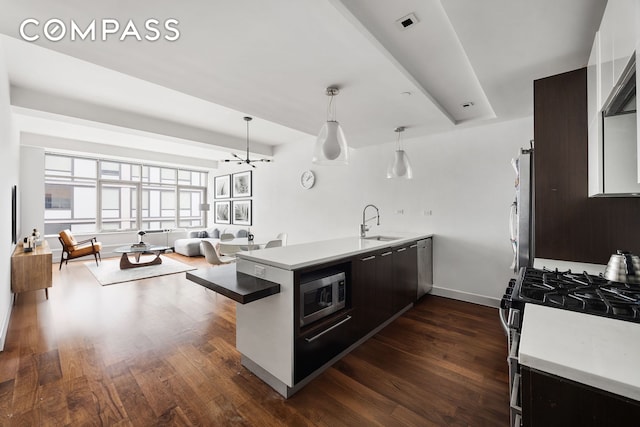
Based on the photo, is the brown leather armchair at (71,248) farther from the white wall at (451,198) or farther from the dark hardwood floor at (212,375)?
the white wall at (451,198)

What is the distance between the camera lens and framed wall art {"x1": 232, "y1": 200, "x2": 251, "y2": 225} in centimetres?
702

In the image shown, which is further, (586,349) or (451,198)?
(451,198)

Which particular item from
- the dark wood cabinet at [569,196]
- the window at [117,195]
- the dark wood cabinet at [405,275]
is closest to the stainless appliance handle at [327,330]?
the dark wood cabinet at [405,275]

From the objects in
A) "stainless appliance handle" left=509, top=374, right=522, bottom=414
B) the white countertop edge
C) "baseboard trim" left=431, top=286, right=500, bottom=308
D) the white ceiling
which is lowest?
"baseboard trim" left=431, top=286, right=500, bottom=308

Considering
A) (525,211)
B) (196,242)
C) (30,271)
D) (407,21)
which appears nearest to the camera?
(407,21)

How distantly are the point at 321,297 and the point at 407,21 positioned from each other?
200cm

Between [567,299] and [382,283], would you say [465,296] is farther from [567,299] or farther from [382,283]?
[567,299]

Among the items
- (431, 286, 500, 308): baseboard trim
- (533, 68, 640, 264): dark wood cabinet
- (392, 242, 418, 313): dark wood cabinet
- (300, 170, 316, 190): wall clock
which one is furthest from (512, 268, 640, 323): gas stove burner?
(300, 170, 316, 190): wall clock

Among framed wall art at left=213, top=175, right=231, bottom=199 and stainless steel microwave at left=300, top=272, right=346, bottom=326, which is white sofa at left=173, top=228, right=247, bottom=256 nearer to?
framed wall art at left=213, top=175, right=231, bottom=199

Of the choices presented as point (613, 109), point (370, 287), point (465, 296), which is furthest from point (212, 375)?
point (465, 296)

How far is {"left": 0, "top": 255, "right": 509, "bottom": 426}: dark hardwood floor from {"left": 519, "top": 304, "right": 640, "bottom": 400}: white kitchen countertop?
107 cm

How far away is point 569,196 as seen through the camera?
6.07ft

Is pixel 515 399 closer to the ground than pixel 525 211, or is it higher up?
closer to the ground

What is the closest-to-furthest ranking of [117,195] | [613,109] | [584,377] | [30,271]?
[584,377], [613,109], [30,271], [117,195]
